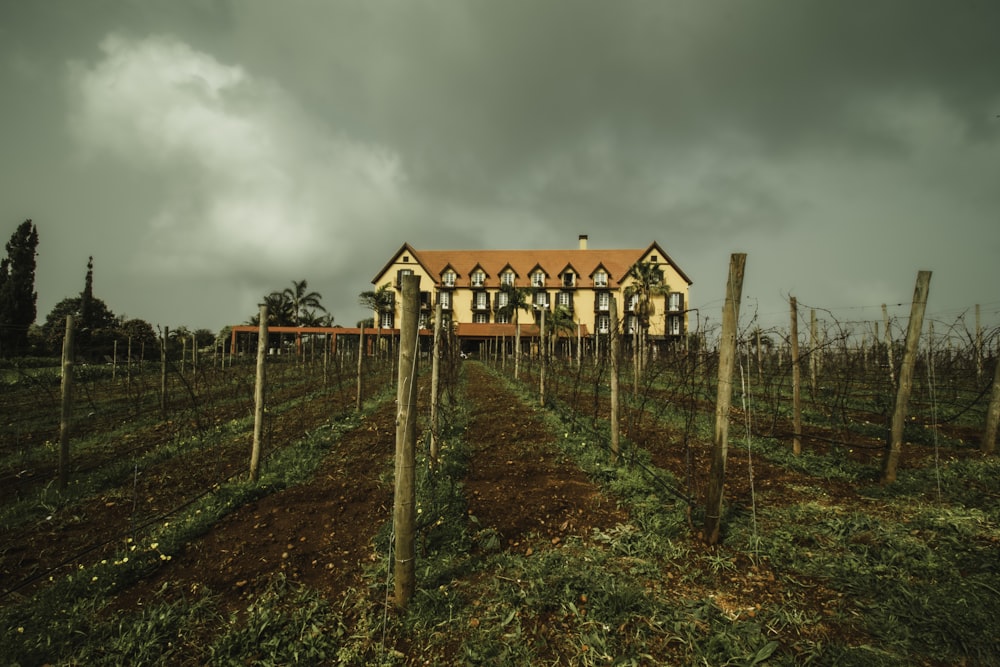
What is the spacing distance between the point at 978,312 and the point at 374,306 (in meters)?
46.4

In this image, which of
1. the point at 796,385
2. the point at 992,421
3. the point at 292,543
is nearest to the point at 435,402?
the point at 292,543

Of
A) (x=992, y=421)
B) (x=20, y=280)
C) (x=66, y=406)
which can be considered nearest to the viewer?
(x=66, y=406)

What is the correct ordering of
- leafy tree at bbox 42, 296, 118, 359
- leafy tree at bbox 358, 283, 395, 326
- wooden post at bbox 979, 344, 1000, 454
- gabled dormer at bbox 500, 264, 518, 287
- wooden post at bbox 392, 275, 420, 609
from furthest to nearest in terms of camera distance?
gabled dormer at bbox 500, 264, 518, 287, leafy tree at bbox 358, 283, 395, 326, leafy tree at bbox 42, 296, 118, 359, wooden post at bbox 979, 344, 1000, 454, wooden post at bbox 392, 275, 420, 609

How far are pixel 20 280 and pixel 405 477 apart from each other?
173ft

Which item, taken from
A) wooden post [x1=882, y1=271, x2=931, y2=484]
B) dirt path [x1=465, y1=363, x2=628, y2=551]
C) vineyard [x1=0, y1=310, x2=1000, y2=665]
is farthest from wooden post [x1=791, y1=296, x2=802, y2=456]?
dirt path [x1=465, y1=363, x2=628, y2=551]

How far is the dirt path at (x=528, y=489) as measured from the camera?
524 centimetres

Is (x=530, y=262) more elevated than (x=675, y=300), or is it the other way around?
(x=530, y=262)

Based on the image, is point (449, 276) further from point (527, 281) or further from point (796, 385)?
point (796, 385)

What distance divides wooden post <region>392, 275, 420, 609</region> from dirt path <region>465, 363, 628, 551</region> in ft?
4.77

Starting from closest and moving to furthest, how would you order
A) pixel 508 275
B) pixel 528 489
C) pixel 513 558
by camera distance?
pixel 513 558, pixel 528 489, pixel 508 275

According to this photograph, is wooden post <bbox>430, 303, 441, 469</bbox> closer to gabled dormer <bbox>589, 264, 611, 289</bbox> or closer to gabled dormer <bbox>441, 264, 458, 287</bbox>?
gabled dormer <bbox>441, 264, 458, 287</bbox>

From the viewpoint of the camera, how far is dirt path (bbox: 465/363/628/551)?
524cm

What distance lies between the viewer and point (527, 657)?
124 inches

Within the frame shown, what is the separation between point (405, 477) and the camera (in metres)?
3.72
